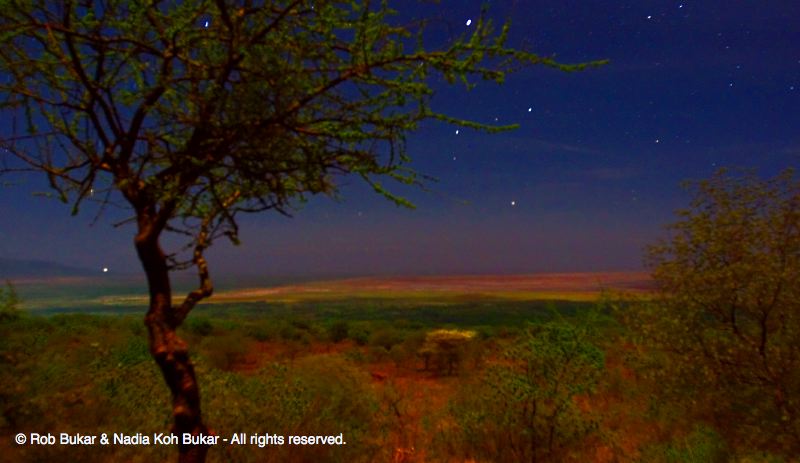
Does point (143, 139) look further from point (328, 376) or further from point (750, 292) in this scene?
point (750, 292)

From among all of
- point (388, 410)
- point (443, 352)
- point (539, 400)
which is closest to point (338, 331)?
point (443, 352)

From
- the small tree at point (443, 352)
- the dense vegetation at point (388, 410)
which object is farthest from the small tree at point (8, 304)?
the small tree at point (443, 352)

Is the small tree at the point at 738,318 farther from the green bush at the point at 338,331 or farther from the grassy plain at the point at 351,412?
the green bush at the point at 338,331

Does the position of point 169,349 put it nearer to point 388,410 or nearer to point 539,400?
point 539,400

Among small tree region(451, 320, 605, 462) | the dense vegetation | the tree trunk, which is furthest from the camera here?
small tree region(451, 320, 605, 462)

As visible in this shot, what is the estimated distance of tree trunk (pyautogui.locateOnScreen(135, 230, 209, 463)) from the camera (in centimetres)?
557

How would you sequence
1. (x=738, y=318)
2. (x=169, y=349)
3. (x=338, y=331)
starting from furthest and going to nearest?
(x=338, y=331)
(x=738, y=318)
(x=169, y=349)

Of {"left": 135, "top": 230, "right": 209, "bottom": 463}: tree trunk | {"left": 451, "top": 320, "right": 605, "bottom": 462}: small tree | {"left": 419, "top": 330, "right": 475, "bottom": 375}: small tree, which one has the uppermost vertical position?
{"left": 135, "top": 230, "right": 209, "bottom": 463}: tree trunk

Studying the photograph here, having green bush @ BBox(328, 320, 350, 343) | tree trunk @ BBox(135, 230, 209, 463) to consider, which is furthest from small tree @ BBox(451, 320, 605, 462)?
green bush @ BBox(328, 320, 350, 343)

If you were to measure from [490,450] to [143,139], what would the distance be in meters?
7.98

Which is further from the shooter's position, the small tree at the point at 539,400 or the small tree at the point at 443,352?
the small tree at the point at 443,352

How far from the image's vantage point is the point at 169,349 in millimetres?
5551

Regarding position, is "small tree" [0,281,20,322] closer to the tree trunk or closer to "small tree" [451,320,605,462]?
the tree trunk

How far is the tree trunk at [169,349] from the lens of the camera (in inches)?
219
